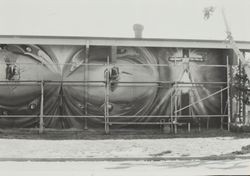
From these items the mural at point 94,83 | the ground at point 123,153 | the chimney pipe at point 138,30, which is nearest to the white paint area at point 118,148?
the ground at point 123,153

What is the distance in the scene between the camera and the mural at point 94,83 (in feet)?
56.1

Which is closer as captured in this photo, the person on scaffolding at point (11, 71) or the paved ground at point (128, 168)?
the paved ground at point (128, 168)

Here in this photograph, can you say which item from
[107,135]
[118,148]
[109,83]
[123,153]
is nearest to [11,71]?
[109,83]

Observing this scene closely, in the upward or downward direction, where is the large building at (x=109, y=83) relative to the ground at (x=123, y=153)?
upward

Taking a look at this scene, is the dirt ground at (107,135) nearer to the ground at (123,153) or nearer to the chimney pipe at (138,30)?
the ground at (123,153)

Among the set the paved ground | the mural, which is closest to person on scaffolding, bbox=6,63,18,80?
the mural

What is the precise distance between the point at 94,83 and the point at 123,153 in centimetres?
592

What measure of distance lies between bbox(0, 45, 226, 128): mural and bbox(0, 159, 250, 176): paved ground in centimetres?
656

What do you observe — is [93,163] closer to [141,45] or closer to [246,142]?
[246,142]

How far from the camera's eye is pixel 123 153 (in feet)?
39.0

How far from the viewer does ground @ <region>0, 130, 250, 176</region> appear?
367 inches

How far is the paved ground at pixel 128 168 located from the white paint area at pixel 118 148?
97 cm

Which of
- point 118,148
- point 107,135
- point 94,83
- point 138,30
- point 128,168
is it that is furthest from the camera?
point 138,30

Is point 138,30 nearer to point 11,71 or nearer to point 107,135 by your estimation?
point 107,135
